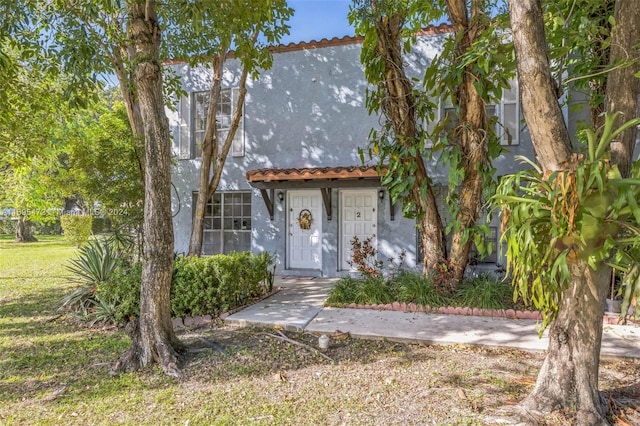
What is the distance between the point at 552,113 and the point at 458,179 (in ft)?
12.4

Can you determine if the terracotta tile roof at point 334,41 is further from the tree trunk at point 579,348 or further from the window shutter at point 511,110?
the tree trunk at point 579,348

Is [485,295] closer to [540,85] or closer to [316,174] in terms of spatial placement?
[316,174]

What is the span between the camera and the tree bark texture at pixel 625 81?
3070 millimetres

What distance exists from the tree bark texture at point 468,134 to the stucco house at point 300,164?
7.20 ft

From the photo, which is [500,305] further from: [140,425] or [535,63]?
[140,425]

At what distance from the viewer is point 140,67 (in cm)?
443

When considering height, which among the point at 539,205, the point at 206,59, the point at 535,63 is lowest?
the point at 539,205

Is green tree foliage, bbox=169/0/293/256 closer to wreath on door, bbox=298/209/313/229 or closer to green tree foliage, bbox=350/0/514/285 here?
green tree foliage, bbox=350/0/514/285

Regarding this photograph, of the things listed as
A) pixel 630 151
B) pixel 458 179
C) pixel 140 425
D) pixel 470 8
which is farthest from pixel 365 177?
pixel 140 425

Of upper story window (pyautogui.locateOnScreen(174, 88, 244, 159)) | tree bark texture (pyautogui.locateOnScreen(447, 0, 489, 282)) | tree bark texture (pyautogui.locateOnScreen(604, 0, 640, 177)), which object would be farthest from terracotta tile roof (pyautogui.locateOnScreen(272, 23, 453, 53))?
tree bark texture (pyautogui.locateOnScreen(604, 0, 640, 177))

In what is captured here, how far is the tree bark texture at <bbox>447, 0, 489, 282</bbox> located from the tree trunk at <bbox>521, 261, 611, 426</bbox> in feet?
12.0

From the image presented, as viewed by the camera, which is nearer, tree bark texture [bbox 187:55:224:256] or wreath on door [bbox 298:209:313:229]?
tree bark texture [bbox 187:55:224:256]

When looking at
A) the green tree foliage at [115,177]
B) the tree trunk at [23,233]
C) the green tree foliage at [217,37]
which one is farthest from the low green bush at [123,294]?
the tree trunk at [23,233]

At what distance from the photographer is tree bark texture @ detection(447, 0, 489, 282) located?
21.3ft
